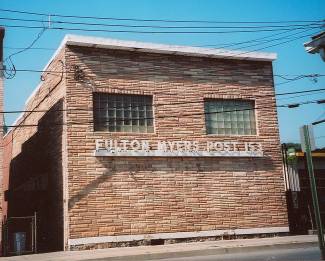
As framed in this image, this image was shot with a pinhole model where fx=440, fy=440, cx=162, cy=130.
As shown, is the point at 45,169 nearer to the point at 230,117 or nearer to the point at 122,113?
the point at 122,113

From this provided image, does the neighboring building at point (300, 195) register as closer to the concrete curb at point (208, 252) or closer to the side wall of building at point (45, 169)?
the concrete curb at point (208, 252)

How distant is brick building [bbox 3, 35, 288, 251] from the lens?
1681cm

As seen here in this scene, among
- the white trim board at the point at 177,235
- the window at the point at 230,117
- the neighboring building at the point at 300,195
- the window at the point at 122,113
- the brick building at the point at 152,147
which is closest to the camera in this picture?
the white trim board at the point at 177,235

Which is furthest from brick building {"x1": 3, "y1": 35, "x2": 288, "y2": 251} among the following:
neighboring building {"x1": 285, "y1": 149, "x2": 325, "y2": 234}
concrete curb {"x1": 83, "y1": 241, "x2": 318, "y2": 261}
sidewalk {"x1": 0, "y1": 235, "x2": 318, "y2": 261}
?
concrete curb {"x1": 83, "y1": 241, "x2": 318, "y2": 261}

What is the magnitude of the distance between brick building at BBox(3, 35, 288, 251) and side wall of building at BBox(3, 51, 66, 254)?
0.08 m

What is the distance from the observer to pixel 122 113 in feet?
A: 59.3

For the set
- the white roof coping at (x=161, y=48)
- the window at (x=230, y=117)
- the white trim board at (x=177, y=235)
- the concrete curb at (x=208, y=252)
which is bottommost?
the concrete curb at (x=208, y=252)

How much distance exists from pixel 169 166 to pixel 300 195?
24.2 ft

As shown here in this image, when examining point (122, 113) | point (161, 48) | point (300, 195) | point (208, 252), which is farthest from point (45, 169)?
point (300, 195)

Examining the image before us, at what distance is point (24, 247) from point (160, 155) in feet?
21.1

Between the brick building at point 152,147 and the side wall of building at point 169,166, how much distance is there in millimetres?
41

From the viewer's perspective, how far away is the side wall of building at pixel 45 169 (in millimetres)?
17688

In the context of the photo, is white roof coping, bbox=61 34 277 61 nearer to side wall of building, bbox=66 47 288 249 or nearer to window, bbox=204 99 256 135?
side wall of building, bbox=66 47 288 249

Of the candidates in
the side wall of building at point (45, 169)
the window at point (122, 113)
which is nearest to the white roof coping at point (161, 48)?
the side wall of building at point (45, 169)
